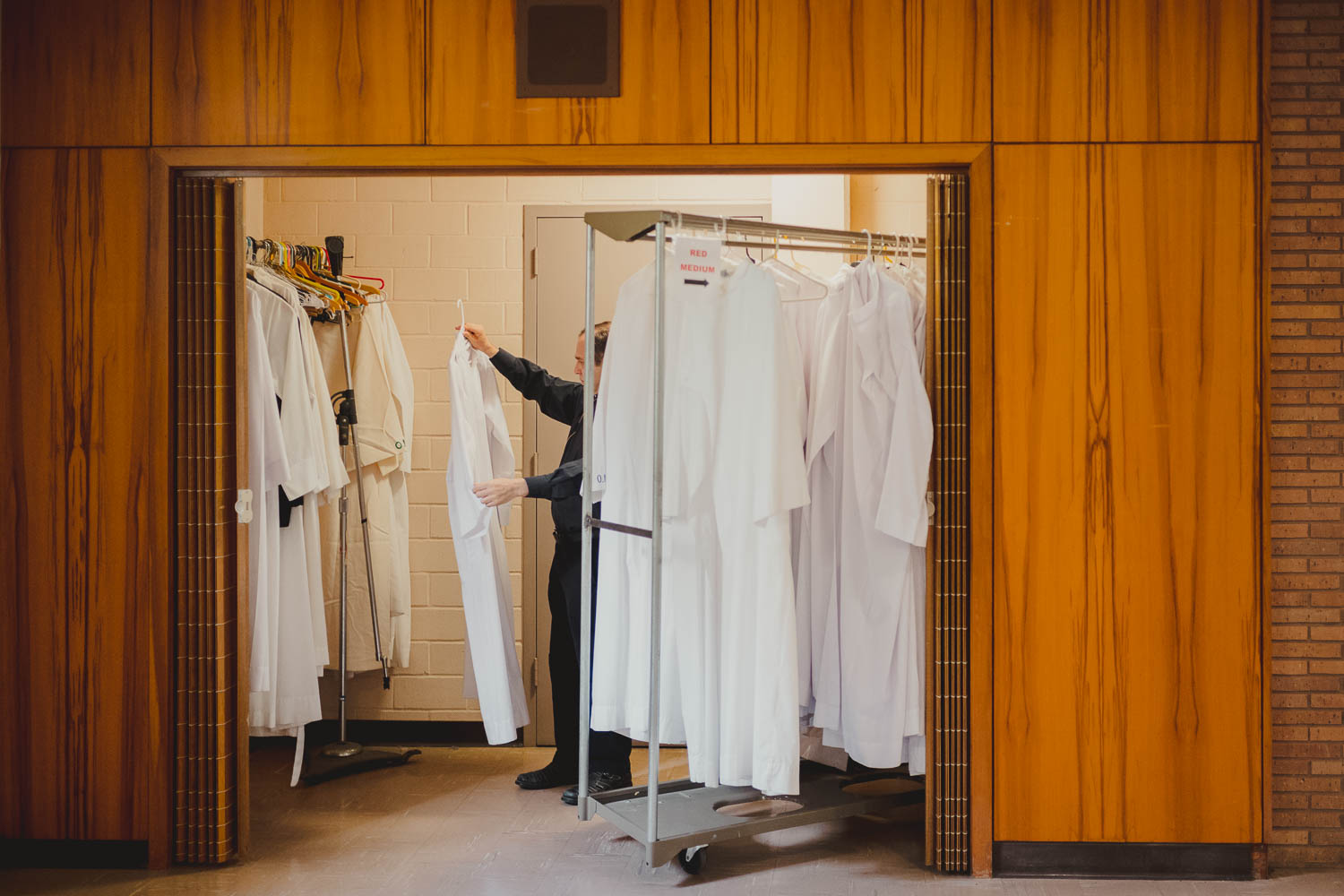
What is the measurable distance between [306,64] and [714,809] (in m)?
2.50

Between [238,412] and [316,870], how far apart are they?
137 centimetres

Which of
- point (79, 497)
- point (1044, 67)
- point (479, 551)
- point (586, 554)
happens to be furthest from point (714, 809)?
point (1044, 67)

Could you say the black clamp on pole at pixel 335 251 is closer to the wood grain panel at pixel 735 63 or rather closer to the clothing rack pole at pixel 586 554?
the clothing rack pole at pixel 586 554

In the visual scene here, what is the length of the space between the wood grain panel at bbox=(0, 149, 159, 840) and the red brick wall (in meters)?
3.29

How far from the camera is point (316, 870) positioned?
336cm

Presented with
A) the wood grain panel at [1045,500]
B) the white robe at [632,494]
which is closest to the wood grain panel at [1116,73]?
the wood grain panel at [1045,500]

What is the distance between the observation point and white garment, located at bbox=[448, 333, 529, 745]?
12.8 feet

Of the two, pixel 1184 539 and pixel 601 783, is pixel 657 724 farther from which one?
pixel 1184 539

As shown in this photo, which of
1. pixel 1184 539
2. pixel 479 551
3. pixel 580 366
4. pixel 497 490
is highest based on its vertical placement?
pixel 580 366

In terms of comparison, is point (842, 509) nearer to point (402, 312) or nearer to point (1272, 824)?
point (1272, 824)

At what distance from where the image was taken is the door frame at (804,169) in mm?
3234

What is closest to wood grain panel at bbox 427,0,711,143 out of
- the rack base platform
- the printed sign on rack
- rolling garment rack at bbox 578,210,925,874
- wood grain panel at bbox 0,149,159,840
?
rolling garment rack at bbox 578,210,925,874

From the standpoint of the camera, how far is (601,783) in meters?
4.02

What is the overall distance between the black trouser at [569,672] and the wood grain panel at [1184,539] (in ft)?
5.61
